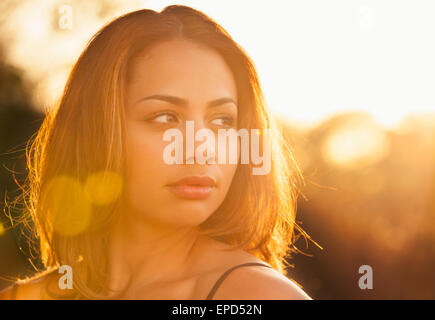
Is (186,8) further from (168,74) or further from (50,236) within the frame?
(50,236)

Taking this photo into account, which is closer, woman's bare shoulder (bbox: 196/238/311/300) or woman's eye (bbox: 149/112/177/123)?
woman's bare shoulder (bbox: 196/238/311/300)

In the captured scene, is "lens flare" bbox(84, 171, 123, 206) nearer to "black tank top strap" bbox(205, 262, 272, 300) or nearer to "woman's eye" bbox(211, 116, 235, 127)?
"woman's eye" bbox(211, 116, 235, 127)

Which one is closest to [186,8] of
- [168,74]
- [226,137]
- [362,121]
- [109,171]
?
[168,74]

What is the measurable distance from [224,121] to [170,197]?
0.65 m

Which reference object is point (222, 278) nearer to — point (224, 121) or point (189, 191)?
point (189, 191)

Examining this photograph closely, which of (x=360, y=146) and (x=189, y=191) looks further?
(x=360, y=146)

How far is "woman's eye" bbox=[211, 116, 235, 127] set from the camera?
294 centimetres

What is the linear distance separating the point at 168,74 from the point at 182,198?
77 centimetres

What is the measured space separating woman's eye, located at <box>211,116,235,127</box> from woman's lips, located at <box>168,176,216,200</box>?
39cm

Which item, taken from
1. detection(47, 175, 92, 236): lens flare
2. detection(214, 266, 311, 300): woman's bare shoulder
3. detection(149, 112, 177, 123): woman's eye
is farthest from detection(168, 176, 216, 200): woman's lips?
detection(47, 175, 92, 236): lens flare

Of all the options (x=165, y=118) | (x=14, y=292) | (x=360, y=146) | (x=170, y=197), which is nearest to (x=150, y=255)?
(x=170, y=197)

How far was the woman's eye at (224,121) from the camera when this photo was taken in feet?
9.64

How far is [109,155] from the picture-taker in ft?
9.30
